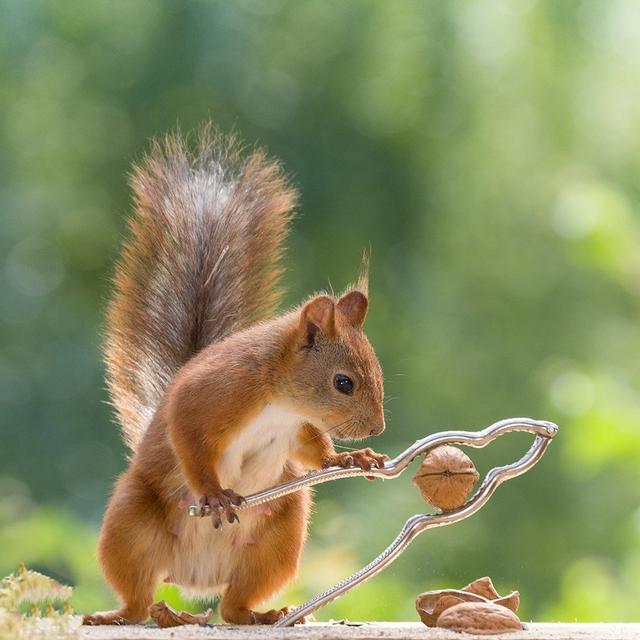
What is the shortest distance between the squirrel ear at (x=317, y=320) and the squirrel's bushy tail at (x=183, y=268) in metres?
0.37

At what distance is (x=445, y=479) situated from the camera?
1.84 metres

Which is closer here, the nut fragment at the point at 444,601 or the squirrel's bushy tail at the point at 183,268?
the nut fragment at the point at 444,601

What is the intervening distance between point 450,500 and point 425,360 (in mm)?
2740

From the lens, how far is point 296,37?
4.81m

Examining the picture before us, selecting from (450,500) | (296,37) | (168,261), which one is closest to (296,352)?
(450,500)

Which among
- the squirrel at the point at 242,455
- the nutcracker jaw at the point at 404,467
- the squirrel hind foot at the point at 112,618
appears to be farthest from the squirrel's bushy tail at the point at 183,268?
the nutcracker jaw at the point at 404,467

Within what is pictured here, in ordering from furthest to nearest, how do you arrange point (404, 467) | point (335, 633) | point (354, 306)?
point (354, 306) → point (404, 467) → point (335, 633)

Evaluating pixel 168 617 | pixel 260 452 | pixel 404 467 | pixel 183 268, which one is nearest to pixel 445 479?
pixel 404 467

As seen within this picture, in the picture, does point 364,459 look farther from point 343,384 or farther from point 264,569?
point 264,569

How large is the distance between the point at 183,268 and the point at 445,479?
2.50 feet

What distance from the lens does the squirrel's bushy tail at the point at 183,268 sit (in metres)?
2.33

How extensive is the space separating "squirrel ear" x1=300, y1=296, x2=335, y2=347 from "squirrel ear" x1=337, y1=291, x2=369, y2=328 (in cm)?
7

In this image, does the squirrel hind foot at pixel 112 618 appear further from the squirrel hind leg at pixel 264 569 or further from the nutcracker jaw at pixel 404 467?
the nutcracker jaw at pixel 404 467

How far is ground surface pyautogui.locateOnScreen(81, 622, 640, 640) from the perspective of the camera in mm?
1653
